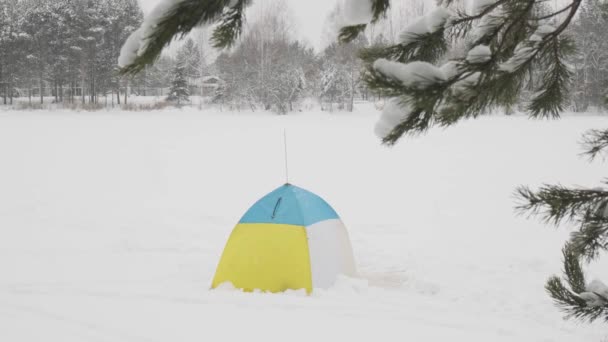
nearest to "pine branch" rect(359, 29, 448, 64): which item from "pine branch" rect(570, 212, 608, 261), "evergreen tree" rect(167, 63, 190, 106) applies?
"pine branch" rect(570, 212, 608, 261)

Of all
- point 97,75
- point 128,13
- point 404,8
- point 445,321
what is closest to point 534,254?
point 445,321

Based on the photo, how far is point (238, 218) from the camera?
9.11m

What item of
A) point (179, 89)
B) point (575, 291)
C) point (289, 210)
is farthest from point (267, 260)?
point (179, 89)

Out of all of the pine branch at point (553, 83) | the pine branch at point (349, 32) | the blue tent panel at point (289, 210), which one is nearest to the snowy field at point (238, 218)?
the pine branch at point (553, 83)

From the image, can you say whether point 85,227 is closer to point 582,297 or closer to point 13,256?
point 13,256

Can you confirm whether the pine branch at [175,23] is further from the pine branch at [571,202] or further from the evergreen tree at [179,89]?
the evergreen tree at [179,89]

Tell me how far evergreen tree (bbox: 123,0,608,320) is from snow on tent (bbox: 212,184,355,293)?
123 inches

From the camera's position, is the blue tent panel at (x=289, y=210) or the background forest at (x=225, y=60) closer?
the blue tent panel at (x=289, y=210)

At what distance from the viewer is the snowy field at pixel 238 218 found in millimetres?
4062

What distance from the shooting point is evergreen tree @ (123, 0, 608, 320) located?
1082 millimetres

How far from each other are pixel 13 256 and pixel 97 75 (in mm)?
35861

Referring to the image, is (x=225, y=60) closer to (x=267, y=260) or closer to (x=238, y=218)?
(x=238, y=218)

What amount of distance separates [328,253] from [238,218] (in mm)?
4347

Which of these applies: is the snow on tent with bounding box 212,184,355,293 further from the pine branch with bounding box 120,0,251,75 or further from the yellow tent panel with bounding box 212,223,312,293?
the pine branch with bounding box 120,0,251,75
